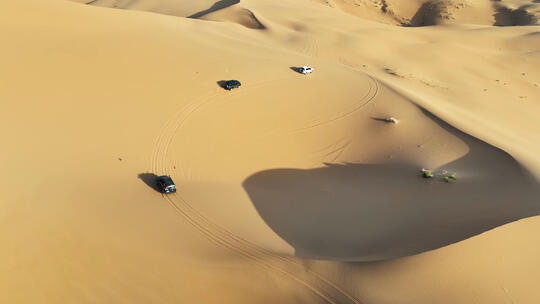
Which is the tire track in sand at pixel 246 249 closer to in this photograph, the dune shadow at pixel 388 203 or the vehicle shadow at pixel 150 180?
the vehicle shadow at pixel 150 180

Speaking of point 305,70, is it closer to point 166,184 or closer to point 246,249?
point 166,184

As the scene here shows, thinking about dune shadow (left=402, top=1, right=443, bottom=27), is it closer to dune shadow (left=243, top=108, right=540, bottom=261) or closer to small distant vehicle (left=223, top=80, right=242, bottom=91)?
dune shadow (left=243, top=108, right=540, bottom=261)

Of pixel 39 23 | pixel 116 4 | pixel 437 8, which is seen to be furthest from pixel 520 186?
pixel 116 4

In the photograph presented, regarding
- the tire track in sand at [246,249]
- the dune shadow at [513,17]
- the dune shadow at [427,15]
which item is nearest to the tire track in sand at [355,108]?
the tire track in sand at [246,249]

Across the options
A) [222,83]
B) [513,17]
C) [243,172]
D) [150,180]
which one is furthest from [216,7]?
[513,17]

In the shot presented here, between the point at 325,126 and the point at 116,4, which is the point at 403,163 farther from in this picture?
the point at 116,4

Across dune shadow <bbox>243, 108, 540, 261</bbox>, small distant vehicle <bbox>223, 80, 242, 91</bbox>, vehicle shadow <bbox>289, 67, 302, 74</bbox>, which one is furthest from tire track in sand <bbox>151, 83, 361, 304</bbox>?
vehicle shadow <bbox>289, 67, 302, 74</bbox>
